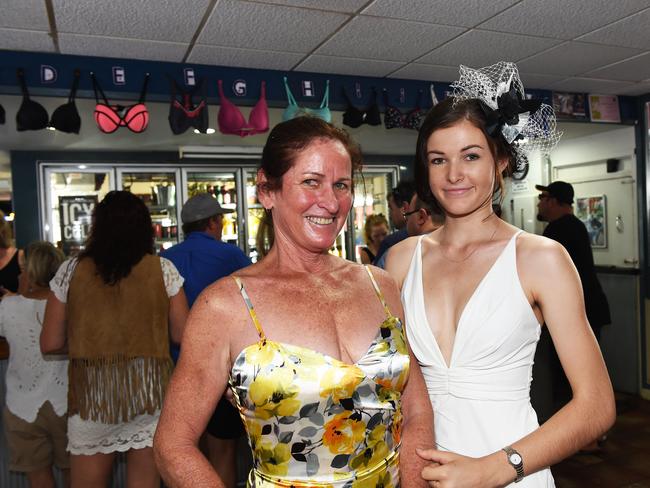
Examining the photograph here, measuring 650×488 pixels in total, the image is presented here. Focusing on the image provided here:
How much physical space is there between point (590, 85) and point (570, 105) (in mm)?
251

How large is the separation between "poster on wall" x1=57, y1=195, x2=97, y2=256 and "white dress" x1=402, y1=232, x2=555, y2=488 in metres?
6.26

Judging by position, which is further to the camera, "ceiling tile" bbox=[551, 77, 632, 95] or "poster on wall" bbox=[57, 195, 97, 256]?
"poster on wall" bbox=[57, 195, 97, 256]

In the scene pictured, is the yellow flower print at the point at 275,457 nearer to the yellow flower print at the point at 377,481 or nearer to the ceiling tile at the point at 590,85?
the yellow flower print at the point at 377,481

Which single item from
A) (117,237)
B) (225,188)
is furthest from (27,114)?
(225,188)

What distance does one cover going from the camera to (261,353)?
3.90 ft

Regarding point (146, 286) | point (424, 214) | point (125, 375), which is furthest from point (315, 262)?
point (424, 214)

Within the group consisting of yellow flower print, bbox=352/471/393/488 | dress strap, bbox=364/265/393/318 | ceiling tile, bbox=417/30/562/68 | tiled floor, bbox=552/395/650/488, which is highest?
ceiling tile, bbox=417/30/562/68

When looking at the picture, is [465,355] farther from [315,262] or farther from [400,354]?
[315,262]

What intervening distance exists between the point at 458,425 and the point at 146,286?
59.2 inches

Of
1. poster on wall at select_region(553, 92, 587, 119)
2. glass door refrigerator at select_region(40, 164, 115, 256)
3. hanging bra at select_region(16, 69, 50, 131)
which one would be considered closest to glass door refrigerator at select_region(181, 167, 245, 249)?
glass door refrigerator at select_region(40, 164, 115, 256)

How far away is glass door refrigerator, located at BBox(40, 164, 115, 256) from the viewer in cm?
669

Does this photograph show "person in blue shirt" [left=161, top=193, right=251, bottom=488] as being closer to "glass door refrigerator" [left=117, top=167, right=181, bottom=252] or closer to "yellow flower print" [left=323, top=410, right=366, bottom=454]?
"yellow flower print" [left=323, top=410, right=366, bottom=454]

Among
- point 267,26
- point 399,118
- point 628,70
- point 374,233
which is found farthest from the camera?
point 374,233

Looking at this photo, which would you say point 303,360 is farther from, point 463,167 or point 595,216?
point 595,216
